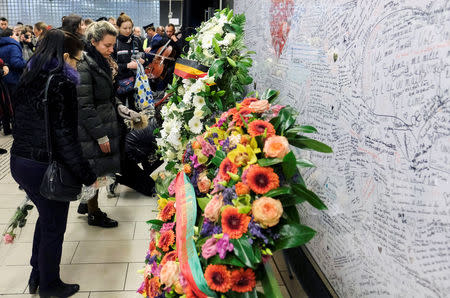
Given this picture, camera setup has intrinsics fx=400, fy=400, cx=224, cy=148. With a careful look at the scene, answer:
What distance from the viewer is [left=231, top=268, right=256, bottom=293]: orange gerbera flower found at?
117 cm

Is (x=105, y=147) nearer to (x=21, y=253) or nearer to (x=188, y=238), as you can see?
(x=21, y=253)

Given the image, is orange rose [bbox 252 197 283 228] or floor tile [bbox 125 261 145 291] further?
floor tile [bbox 125 261 145 291]

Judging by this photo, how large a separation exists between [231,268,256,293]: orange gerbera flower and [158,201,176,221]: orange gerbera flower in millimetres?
552

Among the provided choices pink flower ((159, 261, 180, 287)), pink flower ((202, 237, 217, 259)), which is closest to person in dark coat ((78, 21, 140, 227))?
pink flower ((159, 261, 180, 287))

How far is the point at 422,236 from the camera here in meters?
1.02

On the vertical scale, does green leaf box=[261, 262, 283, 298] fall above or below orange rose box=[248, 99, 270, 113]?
below

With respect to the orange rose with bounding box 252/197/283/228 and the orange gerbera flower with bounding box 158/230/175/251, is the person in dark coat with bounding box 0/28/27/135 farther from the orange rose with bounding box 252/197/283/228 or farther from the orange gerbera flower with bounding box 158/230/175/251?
the orange rose with bounding box 252/197/283/228

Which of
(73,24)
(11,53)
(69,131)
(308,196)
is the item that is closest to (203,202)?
(308,196)

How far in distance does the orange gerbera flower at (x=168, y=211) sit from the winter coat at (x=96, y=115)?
1.51m

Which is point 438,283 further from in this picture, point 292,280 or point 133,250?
point 133,250

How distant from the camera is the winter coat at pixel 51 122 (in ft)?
6.91

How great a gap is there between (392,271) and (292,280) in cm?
115

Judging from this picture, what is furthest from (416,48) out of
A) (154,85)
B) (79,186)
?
(154,85)

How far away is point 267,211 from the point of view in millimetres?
1155
